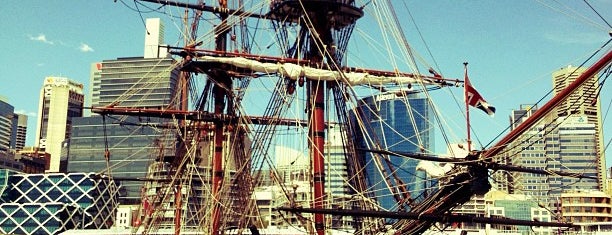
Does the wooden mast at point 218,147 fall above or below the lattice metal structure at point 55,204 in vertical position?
above

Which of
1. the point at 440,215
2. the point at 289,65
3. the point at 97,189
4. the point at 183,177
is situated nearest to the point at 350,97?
the point at 289,65

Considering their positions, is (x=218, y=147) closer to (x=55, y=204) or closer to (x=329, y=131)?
(x=329, y=131)

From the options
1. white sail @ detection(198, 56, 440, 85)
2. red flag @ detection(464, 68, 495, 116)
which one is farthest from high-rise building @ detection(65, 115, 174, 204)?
red flag @ detection(464, 68, 495, 116)

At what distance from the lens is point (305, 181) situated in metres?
34.4

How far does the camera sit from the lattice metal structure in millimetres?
142500

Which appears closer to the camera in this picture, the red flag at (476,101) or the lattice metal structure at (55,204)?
the red flag at (476,101)

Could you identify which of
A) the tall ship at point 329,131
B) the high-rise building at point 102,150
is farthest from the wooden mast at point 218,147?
the high-rise building at point 102,150

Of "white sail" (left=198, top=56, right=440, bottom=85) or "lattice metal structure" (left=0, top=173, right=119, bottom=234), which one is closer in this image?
"white sail" (left=198, top=56, right=440, bottom=85)

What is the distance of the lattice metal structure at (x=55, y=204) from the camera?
468ft

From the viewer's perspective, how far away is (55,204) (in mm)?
143375

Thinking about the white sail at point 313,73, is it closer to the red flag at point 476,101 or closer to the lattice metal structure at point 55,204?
the red flag at point 476,101

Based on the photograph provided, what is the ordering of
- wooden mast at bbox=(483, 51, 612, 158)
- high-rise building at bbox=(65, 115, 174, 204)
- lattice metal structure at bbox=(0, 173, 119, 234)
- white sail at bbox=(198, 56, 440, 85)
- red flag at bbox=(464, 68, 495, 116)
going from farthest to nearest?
high-rise building at bbox=(65, 115, 174, 204) → lattice metal structure at bbox=(0, 173, 119, 234) → white sail at bbox=(198, 56, 440, 85) → red flag at bbox=(464, 68, 495, 116) → wooden mast at bbox=(483, 51, 612, 158)

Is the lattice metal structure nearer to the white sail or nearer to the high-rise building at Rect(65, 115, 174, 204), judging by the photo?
the high-rise building at Rect(65, 115, 174, 204)

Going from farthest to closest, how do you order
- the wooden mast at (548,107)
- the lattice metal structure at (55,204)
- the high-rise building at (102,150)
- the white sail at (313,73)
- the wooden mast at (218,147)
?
1. the high-rise building at (102,150)
2. the lattice metal structure at (55,204)
3. the wooden mast at (218,147)
4. the white sail at (313,73)
5. the wooden mast at (548,107)
